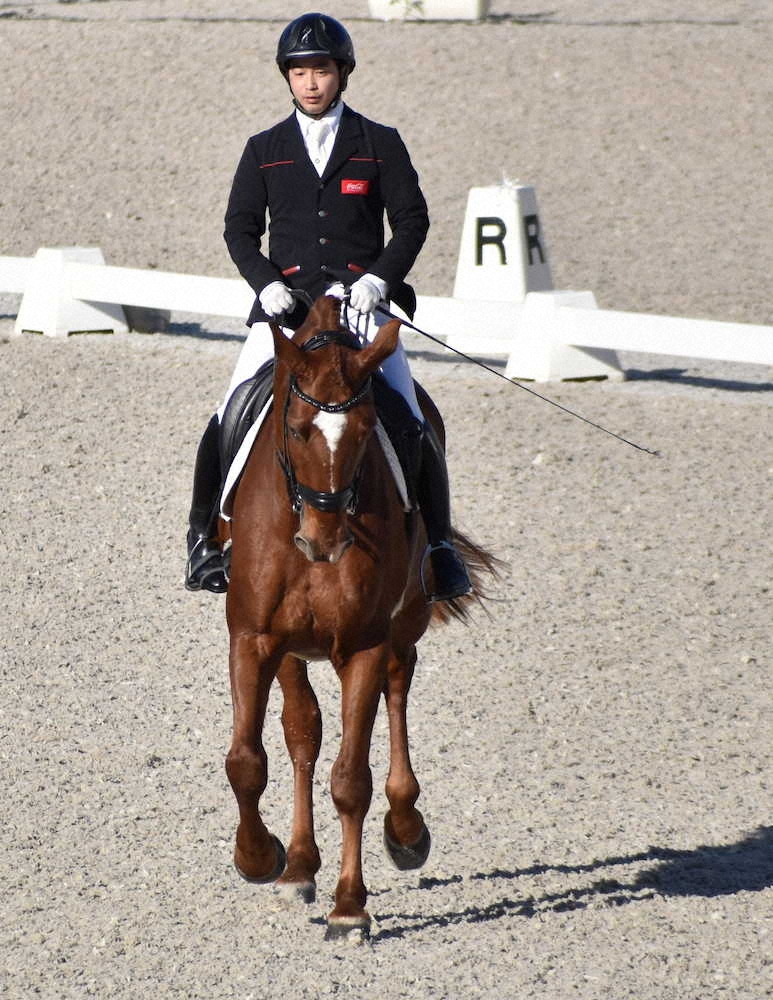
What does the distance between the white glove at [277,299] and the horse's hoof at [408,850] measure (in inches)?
80.2

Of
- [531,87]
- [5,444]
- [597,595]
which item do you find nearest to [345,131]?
[597,595]

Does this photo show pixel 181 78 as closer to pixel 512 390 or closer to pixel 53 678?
pixel 512 390

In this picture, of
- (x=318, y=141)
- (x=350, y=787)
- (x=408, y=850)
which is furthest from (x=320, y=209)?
(x=408, y=850)

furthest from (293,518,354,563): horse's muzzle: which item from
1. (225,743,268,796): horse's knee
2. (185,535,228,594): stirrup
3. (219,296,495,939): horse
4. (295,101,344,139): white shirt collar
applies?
(295,101,344,139): white shirt collar

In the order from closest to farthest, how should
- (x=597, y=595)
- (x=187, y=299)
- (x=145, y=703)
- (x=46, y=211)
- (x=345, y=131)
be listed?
(x=345, y=131)
(x=145, y=703)
(x=597, y=595)
(x=187, y=299)
(x=46, y=211)

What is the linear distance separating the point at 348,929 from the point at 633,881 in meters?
1.29

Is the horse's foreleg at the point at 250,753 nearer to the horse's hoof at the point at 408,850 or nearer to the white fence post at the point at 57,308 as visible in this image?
the horse's hoof at the point at 408,850

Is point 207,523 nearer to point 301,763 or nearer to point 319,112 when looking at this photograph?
point 301,763

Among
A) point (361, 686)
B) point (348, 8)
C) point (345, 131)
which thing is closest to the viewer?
point (361, 686)

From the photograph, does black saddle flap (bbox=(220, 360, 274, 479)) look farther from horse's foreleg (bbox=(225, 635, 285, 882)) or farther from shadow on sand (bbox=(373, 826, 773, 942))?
shadow on sand (bbox=(373, 826, 773, 942))

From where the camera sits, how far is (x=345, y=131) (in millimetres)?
6133

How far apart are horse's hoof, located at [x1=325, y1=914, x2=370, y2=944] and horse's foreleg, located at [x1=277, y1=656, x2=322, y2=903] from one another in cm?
34

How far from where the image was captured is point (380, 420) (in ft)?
19.5

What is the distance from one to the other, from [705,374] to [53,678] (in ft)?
24.2
